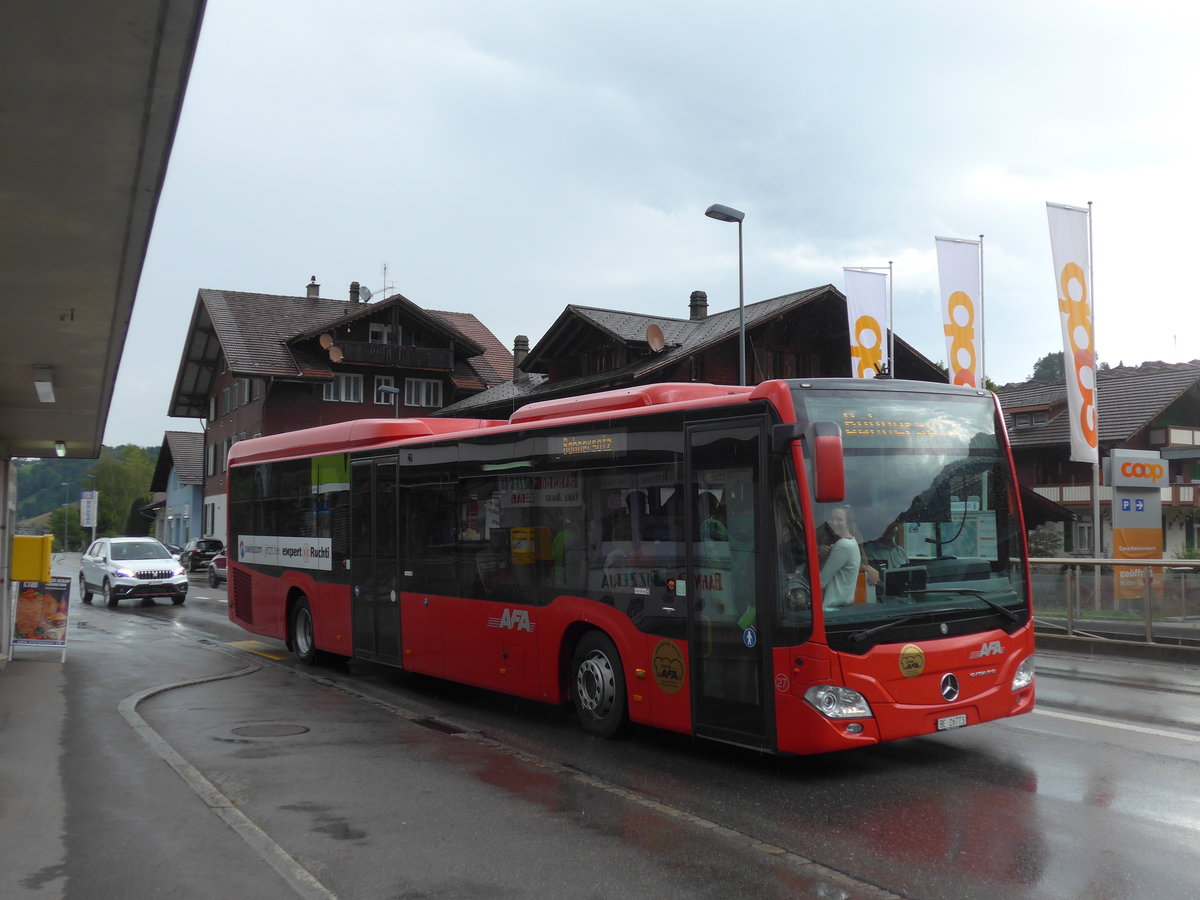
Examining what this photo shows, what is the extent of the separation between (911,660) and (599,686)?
275cm

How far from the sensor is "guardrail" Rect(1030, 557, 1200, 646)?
48.9 ft

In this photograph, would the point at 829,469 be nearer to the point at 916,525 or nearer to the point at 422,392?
the point at 916,525

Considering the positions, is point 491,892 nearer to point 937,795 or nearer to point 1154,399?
point 937,795

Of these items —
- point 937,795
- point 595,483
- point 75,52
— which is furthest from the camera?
point 595,483

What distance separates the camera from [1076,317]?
67.9ft

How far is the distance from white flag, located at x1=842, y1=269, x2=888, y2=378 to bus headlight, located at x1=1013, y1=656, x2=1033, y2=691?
1733cm

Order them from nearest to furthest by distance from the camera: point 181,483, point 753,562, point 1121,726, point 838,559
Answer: point 838,559, point 753,562, point 1121,726, point 181,483

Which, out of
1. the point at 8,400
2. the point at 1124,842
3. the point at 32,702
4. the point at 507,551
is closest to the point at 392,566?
the point at 507,551

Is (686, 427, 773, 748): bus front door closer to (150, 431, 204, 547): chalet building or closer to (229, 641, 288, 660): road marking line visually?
(229, 641, 288, 660): road marking line

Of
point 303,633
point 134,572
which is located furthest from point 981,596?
point 134,572

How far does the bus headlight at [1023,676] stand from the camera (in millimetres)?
8203

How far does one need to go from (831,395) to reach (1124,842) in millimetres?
3309

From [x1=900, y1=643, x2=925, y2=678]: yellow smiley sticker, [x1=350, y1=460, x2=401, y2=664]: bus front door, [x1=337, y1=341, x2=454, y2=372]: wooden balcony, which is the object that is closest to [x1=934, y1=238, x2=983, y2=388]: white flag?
[x1=350, y1=460, x2=401, y2=664]: bus front door

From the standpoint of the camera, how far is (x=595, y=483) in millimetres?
9406
